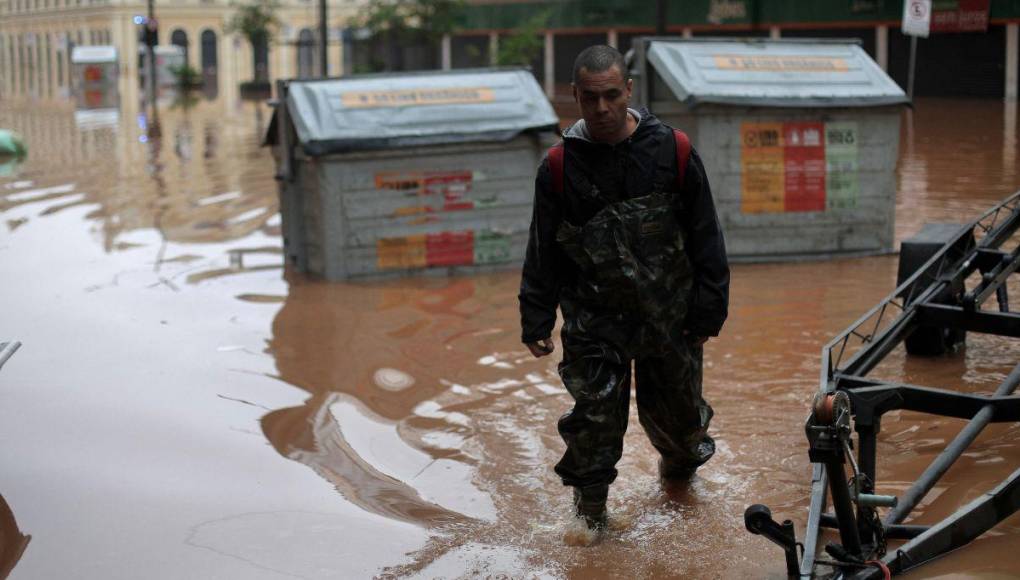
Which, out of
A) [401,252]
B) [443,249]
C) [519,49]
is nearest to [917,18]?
[443,249]

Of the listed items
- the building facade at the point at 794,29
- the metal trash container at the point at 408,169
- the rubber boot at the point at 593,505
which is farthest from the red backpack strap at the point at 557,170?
the building facade at the point at 794,29

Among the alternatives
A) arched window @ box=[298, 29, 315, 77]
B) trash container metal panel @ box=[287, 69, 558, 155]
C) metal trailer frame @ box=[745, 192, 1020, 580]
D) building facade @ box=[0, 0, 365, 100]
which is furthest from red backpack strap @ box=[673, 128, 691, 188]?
building facade @ box=[0, 0, 365, 100]

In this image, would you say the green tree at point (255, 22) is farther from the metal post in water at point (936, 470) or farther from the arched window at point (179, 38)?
the metal post in water at point (936, 470)

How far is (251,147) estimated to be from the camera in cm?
2189

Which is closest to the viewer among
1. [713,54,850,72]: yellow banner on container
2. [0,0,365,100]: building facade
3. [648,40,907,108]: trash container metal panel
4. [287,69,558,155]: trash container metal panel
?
[287,69,558,155]: trash container metal panel

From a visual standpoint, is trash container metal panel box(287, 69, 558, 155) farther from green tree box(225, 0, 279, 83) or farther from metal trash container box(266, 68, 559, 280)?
green tree box(225, 0, 279, 83)

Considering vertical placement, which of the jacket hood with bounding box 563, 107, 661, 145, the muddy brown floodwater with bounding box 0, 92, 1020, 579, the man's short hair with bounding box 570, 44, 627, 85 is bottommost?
the muddy brown floodwater with bounding box 0, 92, 1020, 579

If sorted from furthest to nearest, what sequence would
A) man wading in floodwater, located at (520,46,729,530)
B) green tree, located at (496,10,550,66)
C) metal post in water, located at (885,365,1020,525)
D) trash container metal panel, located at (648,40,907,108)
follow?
green tree, located at (496,10,550,66)
trash container metal panel, located at (648,40,907,108)
man wading in floodwater, located at (520,46,729,530)
metal post in water, located at (885,365,1020,525)

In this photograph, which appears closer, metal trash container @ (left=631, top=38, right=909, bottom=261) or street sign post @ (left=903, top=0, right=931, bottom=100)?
metal trash container @ (left=631, top=38, right=909, bottom=261)

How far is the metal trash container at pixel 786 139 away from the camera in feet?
32.0

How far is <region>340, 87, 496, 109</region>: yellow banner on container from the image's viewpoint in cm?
955

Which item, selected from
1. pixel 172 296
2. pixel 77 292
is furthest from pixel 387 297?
pixel 77 292

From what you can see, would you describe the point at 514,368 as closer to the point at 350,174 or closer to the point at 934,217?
the point at 350,174

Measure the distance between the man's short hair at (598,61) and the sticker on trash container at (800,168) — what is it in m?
5.60
